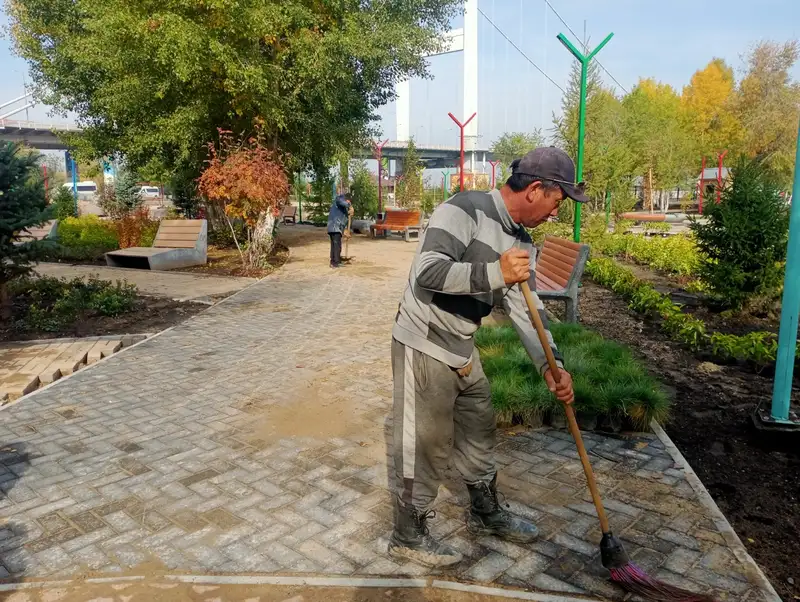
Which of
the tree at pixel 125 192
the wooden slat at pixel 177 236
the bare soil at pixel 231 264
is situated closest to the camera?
the bare soil at pixel 231 264

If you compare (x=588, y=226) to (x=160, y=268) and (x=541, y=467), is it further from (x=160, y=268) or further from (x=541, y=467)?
(x=541, y=467)

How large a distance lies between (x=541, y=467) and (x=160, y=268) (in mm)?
10773

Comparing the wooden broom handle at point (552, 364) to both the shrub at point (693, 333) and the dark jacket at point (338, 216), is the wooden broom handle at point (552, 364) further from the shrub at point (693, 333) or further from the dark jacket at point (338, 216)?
the dark jacket at point (338, 216)

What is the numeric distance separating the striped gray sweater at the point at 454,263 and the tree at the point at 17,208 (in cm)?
641

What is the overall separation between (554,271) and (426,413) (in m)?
5.33

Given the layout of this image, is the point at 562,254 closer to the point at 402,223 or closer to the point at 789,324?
the point at 789,324

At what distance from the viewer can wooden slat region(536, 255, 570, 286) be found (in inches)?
285

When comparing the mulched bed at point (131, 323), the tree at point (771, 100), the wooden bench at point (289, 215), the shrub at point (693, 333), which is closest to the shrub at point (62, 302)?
the mulched bed at point (131, 323)

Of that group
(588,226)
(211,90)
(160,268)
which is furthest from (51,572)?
(588,226)

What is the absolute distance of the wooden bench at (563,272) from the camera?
22.4ft

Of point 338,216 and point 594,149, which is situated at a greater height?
point 594,149

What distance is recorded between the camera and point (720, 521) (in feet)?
10.4

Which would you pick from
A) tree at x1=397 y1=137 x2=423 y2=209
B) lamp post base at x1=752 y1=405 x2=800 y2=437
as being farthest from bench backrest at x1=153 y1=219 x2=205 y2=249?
tree at x1=397 y1=137 x2=423 y2=209

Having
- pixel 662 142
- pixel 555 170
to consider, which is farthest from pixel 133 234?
pixel 662 142
